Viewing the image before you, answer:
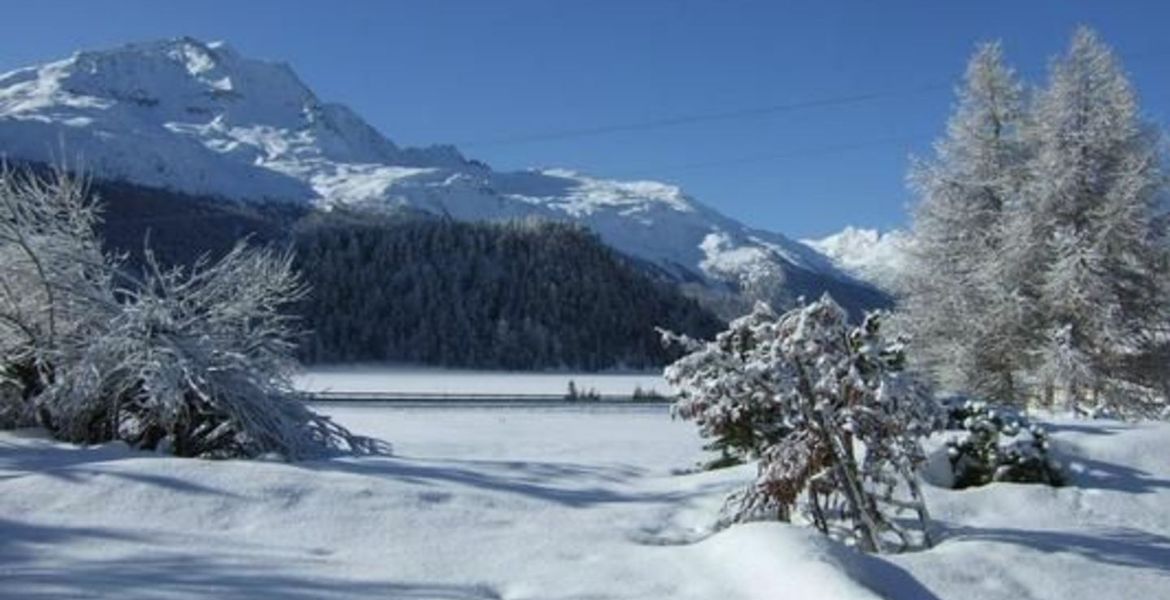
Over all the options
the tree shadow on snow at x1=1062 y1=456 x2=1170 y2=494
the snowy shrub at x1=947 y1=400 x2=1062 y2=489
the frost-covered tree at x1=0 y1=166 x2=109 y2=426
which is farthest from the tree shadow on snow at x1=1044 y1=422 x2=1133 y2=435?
the frost-covered tree at x1=0 y1=166 x2=109 y2=426

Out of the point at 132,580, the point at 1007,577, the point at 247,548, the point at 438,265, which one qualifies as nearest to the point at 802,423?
the point at 1007,577

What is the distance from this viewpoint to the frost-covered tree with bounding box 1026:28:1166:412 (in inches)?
799

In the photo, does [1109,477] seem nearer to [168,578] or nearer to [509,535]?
[509,535]

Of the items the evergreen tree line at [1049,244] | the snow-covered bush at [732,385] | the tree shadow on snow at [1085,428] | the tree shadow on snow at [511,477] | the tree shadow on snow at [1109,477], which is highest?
the evergreen tree line at [1049,244]

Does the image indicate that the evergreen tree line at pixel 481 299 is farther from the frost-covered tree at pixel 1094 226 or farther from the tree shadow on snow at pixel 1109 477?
the tree shadow on snow at pixel 1109 477

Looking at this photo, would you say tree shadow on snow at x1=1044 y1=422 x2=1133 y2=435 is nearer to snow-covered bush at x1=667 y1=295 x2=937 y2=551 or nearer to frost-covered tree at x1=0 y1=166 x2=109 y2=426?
snow-covered bush at x1=667 y1=295 x2=937 y2=551

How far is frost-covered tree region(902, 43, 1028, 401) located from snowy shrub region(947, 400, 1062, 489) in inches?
462

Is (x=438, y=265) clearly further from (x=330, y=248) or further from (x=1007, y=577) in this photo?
(x=1007, y=577)

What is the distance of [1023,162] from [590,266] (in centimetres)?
8701

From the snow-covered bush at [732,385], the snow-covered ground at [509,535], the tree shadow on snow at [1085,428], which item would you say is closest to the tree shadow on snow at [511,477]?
the snow-covered ground at [509,535]

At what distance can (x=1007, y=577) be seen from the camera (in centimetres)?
746

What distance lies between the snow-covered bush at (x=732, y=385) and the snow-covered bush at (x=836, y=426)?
0.03 m

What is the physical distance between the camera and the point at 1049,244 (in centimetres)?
2091

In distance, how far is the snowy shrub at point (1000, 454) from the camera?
10.3 m
